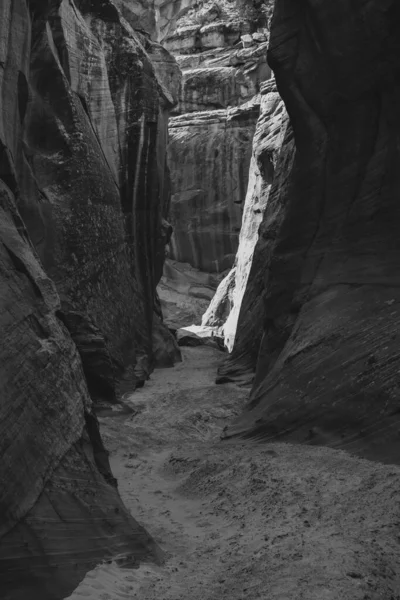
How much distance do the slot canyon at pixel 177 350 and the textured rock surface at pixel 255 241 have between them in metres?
0.22

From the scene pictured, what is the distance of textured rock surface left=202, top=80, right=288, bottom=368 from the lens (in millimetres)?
22797

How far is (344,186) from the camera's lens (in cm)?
1310

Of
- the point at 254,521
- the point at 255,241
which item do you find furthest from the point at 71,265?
the point at 255,241

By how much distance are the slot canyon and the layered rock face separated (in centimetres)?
4

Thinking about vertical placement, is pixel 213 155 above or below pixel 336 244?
below

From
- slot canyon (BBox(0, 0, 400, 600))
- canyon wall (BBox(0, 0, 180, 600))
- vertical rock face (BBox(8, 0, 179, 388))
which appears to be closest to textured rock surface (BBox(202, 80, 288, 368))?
slot canyon (BBox(0, 0, 400, 600))

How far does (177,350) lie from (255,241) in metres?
7.05

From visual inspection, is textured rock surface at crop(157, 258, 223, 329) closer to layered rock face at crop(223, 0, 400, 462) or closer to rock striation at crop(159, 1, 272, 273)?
rock striation at crop(159, 1, 272, 273)

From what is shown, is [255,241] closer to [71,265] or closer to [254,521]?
[71,265]

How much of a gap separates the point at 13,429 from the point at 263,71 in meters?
55.4

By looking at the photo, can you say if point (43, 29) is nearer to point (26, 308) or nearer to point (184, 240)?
point (26, 308)

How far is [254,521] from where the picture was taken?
25.9ft

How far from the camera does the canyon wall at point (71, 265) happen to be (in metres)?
6.10

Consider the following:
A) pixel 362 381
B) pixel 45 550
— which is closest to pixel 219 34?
pixel 362 381
